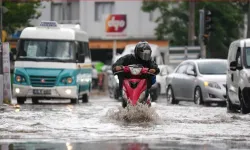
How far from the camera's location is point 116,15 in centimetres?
6619

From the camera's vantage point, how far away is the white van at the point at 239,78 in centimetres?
2220

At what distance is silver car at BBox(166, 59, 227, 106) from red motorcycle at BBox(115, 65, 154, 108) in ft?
35.0

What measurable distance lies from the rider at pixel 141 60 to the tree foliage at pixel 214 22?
4082 centimetres

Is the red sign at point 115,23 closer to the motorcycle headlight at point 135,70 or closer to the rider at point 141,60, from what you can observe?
the rider at point 141,60

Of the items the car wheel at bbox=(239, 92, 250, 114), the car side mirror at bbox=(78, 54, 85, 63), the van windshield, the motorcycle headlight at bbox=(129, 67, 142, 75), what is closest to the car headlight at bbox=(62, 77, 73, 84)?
the van windshield

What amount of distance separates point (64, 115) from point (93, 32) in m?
50.5

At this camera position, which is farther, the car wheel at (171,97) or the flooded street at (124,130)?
the car wheel at (171,97)

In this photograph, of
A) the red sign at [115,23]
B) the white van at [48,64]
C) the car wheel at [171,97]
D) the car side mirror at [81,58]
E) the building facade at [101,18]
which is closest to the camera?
the white van at [48,64]

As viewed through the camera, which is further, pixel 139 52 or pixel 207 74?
pixel 207 74

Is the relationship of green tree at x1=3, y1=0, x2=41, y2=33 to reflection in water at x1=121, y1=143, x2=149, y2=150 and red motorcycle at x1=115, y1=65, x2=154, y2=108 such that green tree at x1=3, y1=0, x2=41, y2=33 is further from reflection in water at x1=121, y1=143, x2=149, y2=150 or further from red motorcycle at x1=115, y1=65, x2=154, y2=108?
reflection in water at x1=121, y1=143, x2=149, y2=150

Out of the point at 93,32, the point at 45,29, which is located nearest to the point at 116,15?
the point at 93,32

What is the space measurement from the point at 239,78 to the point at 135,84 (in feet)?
15.2

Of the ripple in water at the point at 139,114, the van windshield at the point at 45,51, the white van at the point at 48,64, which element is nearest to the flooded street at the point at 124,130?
the ripple in water at the point at 139,114

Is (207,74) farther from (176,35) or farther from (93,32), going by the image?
(93,32)
